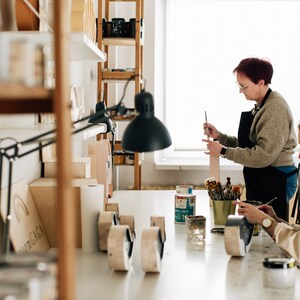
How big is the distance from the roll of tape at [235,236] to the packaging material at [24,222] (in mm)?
674

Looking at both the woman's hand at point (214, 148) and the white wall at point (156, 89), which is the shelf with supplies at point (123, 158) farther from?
the woman's hand at point (214, 148)

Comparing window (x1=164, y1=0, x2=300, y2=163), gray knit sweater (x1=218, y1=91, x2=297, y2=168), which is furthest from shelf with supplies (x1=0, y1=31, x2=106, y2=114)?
window (x1=164, y1=0, x2=300, y2=163)

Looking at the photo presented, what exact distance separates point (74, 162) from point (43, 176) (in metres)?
0.15

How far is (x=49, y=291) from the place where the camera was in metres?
1.13

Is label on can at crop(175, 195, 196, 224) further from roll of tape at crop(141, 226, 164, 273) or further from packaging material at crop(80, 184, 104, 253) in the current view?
roll of tape at crop(141, 226, 164, 273)

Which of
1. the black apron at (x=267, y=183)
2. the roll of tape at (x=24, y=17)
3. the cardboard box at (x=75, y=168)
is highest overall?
the roll of tape at (x=24, y=17)

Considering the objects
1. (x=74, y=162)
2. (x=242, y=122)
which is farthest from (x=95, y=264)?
(x=242, y=122)

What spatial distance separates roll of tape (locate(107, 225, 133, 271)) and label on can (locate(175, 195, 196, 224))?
85 centimetres

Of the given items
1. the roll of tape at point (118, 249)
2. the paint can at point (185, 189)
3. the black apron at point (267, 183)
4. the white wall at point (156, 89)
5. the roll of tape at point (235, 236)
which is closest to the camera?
the roll of tape at point (118, 249)

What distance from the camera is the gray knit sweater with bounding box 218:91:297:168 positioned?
3.33 m

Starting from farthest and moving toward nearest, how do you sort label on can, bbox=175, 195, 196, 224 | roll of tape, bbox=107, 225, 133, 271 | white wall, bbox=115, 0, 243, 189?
white wall, bbox=115, 0, 243, 189 → label on can, bbox=175, 195, 196, 224 → roll of tape, bbox=107, 225, 133, 271

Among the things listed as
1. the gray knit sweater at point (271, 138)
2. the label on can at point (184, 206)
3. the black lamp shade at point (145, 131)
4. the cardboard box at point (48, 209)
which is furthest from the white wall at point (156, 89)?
the black lamp shade at point (145, 131)

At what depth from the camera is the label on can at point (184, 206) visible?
2844mm

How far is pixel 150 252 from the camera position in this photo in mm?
1970
